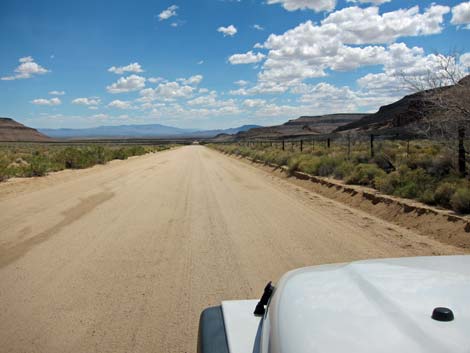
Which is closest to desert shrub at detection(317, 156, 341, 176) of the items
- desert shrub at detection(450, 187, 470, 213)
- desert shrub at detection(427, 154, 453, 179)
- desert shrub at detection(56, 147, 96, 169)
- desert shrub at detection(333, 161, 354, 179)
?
desert shrub at detection(333, 161, 354, 179)

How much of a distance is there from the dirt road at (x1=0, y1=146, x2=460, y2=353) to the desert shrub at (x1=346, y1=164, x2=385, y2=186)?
108 inches

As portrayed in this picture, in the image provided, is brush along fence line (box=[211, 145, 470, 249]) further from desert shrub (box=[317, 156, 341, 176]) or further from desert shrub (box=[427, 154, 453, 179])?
desert shrub (box=[317, 156, 341, 176])

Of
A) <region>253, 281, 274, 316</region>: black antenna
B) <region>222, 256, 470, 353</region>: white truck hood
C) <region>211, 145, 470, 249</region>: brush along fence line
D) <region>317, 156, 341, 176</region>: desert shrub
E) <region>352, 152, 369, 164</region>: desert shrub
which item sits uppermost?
<region>222, 256, 470, 353</region>: white truck hood

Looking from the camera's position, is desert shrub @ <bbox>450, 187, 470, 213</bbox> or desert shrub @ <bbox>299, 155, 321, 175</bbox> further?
desert shrub @ <bbox>299, 155, 321, 175</bbox>

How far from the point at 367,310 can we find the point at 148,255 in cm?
584

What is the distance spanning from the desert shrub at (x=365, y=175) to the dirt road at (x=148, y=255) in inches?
108

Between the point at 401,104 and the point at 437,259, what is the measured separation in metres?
109

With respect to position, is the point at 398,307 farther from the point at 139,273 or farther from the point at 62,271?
the point at 62,271

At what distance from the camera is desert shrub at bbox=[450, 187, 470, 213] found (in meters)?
10.1

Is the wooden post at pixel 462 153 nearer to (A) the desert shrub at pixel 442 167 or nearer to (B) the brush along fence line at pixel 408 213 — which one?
(A) the desert shrub at pixel 442 167

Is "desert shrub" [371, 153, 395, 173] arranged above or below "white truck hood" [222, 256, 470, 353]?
below

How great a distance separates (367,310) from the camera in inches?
82.3

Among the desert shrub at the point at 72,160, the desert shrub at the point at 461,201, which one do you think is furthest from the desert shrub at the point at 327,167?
the desert shrub at the point at 72,160

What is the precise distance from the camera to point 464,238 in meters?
8.56
